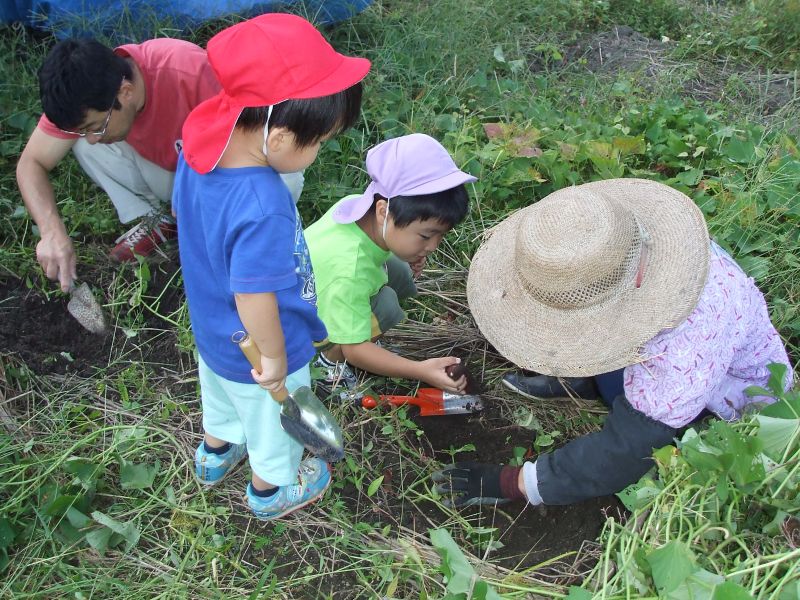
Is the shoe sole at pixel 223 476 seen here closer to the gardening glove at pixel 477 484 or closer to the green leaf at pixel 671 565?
the gardening glove at pixel 477 484

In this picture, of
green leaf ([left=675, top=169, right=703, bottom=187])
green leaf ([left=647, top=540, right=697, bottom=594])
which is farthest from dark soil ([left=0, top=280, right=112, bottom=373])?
green leaf ([left=675, top=169, right=703, bottom=187])

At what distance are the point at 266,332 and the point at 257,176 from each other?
323 mm

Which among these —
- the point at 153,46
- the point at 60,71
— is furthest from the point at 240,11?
the point at 60,71

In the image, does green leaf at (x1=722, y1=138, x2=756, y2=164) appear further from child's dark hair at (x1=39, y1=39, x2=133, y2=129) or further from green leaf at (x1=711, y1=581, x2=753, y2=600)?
child's dark hair at (x1=39, y1=39, x2=133, y2=129)

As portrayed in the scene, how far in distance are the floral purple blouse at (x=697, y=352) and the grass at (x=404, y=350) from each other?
9.0 inches

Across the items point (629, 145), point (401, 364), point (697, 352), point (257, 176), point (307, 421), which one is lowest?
point (401, 364)

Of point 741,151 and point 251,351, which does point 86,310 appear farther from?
point 741,151

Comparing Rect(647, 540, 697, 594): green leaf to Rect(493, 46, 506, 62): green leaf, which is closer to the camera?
Rect(647, 540, 697, 594): green leaf

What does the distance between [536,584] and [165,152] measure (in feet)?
6.54

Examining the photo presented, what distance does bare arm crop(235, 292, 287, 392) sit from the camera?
1427 millimetres

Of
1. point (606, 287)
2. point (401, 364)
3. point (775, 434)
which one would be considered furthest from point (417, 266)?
point (775, 434)

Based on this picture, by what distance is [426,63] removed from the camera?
11.8 ft

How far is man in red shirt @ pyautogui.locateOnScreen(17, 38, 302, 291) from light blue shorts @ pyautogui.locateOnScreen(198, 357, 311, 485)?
2.73 ft

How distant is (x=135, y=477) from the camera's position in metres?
2.09
